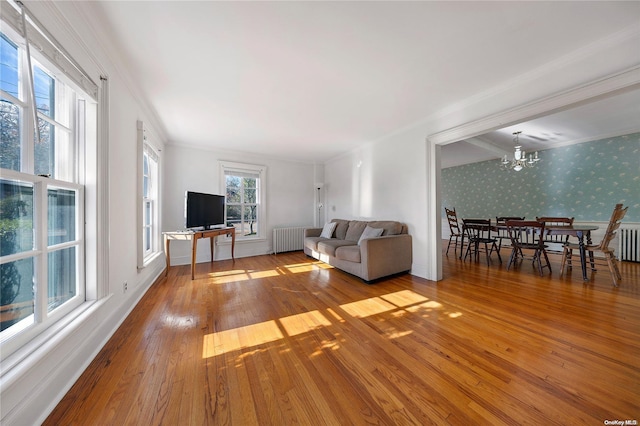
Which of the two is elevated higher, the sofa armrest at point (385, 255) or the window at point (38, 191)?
the window at point (38, 191)

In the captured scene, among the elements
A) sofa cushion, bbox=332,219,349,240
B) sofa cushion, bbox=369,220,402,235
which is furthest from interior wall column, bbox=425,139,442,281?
sofa cushion, bbox=332,219,349,240

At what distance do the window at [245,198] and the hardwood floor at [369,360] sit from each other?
7.79 ft

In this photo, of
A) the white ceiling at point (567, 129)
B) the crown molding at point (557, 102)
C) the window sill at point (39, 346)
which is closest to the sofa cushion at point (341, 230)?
the crown molding at point (557, 102)

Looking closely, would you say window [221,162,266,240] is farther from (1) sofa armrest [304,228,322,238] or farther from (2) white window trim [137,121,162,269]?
(2) white window trim [137,121,162,269]

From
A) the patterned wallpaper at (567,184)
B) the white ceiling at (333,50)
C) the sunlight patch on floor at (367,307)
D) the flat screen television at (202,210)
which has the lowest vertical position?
the sunlight patch on floor at (367,307)

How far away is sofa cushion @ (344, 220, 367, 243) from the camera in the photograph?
4.34 meters

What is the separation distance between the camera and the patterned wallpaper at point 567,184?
4.34 metres

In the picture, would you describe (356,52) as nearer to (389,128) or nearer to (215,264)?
(389,128)

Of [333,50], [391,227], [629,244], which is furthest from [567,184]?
[333,50]

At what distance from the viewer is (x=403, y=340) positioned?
5.77 ft

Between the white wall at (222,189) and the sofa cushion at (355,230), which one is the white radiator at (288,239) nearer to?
the white wall at (222,189)

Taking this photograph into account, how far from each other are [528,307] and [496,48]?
2.59 m

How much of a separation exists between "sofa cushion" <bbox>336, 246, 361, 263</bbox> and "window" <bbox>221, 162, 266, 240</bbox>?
2.40 m

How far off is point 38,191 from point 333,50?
226 centimetres
